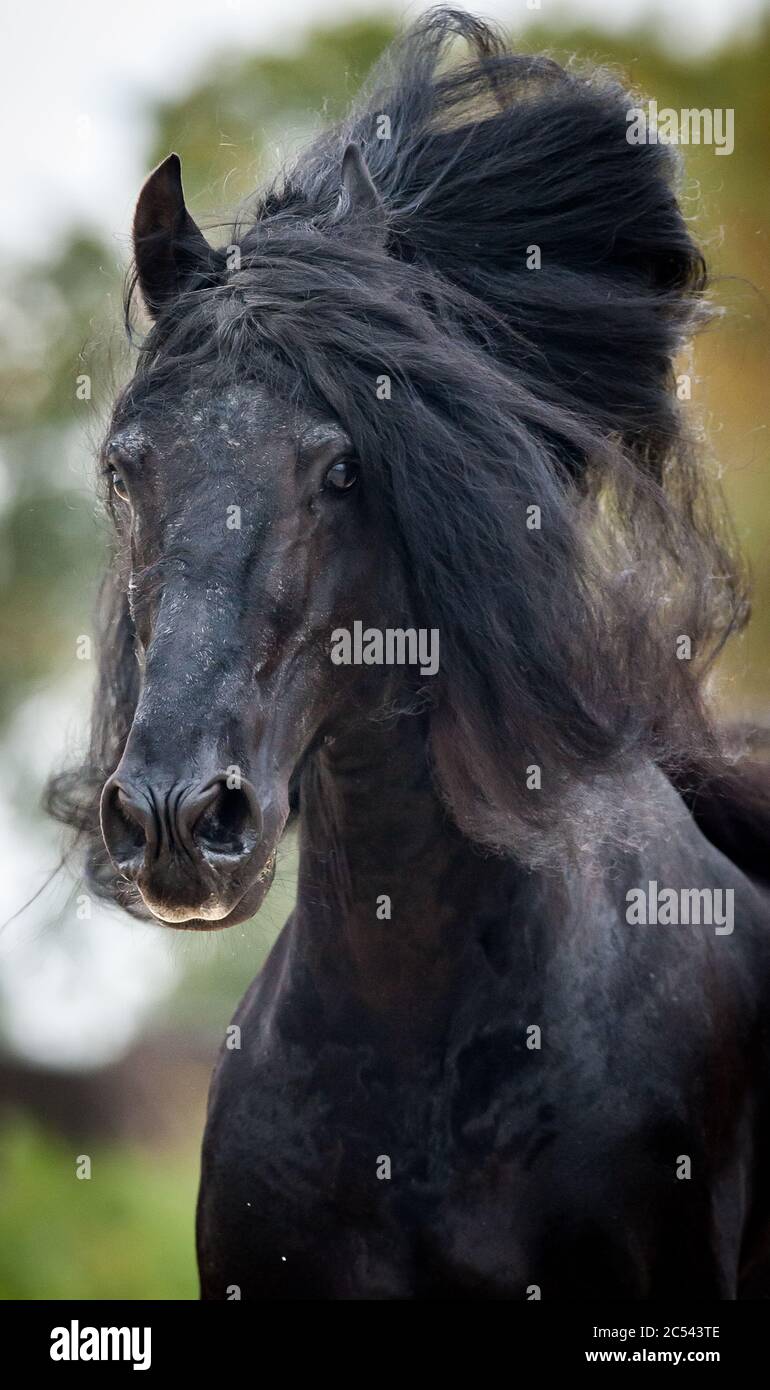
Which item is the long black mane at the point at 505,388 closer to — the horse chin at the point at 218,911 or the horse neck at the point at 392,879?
the horse neck at the point at 392,879

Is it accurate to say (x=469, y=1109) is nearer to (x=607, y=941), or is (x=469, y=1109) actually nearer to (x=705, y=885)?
(x=607, y=941)

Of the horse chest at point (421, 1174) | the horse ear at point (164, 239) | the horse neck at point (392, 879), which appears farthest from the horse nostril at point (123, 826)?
the horse ear at point (164, 239)

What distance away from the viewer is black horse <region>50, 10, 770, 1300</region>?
2.89 m

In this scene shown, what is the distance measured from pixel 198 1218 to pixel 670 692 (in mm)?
1625

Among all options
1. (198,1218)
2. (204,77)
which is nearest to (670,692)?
(198,1218)

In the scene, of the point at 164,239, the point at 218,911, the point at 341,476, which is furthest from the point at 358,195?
the point at 218,911

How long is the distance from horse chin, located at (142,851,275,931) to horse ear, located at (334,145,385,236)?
139cm

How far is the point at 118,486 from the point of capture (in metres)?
3.11

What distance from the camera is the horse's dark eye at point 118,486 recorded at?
3059mm

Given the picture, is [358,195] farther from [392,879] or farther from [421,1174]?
[421,1174]

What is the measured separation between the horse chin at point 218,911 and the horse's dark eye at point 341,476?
70 centimetres

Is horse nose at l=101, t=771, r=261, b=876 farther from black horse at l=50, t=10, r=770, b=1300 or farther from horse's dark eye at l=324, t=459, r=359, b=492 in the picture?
horse's dark eye at l=324, t=459, r=359, b=492

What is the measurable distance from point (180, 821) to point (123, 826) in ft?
0.56

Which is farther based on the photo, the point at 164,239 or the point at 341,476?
the point at 164,239
